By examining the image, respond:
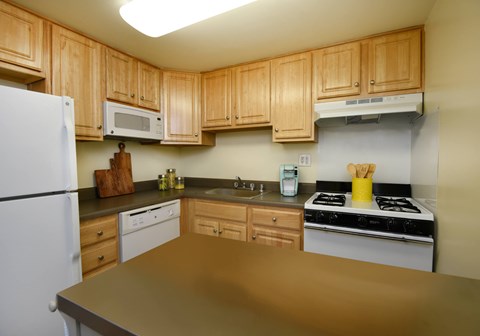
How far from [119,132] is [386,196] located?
7.91ft

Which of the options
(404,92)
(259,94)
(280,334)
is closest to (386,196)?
(404,92)

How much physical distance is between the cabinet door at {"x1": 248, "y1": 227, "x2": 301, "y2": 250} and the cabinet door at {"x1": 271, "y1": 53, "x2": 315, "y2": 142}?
844mm

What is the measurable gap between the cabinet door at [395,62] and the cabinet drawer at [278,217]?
1161mm

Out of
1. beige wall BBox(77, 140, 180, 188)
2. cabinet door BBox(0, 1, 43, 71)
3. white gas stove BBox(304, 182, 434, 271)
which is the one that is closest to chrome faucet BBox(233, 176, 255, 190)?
beige wall BBox(77, 140, 180, 188)

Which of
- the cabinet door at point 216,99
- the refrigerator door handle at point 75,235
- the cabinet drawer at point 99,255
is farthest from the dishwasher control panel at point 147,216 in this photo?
the cabinet door at point 216,99

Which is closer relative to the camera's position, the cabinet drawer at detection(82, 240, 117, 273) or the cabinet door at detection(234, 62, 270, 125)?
Answer: the cabinet drawer at detection(82, 240, 117, 273)

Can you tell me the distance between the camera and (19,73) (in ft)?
4.80

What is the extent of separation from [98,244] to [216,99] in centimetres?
171

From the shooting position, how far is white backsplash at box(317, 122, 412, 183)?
6.45 ft

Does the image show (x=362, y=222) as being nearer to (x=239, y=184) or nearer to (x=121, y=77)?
(x=239, y=184)

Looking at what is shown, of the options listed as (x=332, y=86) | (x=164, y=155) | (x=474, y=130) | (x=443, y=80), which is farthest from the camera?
(x=164, y=155)

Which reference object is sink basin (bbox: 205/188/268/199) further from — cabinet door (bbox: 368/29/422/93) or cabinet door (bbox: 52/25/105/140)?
cabinet door (bbox: 368/29/422/93)

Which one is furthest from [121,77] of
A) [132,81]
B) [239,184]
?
[239,184]

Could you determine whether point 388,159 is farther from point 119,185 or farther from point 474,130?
point 119,185
